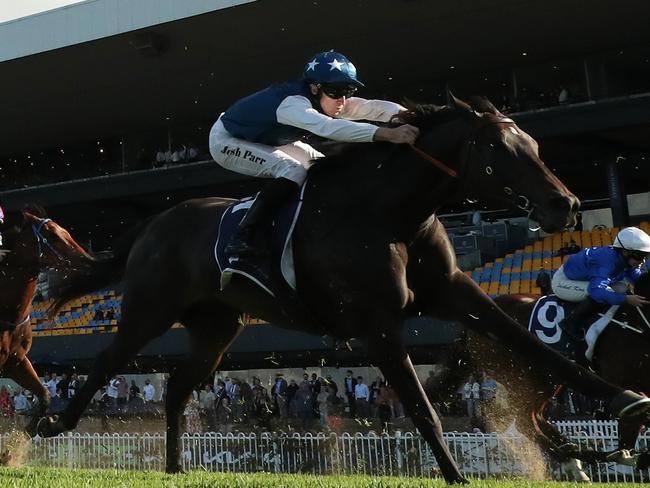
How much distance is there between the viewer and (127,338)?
5977mm

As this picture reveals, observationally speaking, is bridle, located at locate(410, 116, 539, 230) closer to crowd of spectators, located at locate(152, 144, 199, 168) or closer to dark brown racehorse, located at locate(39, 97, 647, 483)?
dark brown racehorse, located at locate(39, 97, 647, 483)

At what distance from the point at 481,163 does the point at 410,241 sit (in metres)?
0.58

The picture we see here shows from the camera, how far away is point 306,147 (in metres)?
5.73

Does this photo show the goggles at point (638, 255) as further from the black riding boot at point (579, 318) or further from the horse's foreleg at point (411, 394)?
the horse's foreleg at point (411, 394)

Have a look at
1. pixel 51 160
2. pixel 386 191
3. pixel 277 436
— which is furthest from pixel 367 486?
pixel 51 160

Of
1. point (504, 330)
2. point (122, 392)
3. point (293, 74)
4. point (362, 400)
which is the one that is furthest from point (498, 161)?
point (293, 74)

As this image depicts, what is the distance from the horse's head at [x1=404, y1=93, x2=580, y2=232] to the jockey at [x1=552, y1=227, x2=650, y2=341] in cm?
316

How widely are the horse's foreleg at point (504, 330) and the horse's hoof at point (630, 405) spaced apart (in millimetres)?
173

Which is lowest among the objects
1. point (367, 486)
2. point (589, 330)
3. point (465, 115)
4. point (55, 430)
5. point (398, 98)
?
point (367, 486)

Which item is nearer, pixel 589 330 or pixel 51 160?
pixel 589 330

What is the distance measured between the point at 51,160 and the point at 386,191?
26510mm

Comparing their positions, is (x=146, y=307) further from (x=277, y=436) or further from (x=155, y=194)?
(x=155, y=194)

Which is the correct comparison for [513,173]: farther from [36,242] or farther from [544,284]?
[544,284]

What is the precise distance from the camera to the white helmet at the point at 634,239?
7469 mm
